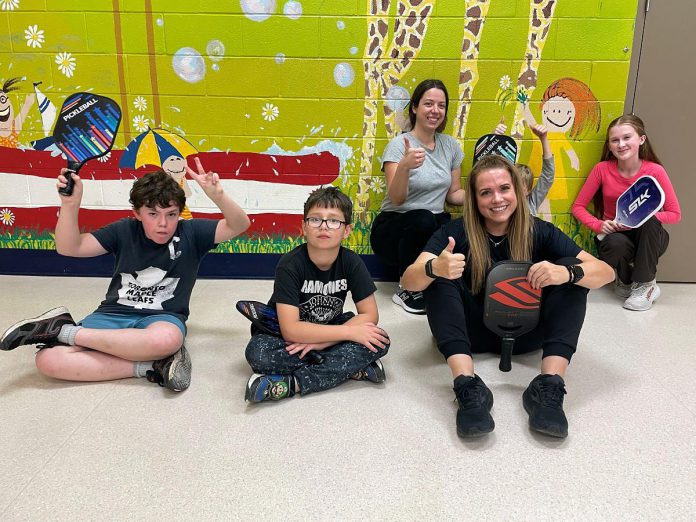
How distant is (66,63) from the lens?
2787mm

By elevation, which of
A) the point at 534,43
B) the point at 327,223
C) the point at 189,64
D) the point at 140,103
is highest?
the point at 534,43

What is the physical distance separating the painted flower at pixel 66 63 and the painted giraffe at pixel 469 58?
219cm

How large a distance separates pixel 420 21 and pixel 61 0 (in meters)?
1.97

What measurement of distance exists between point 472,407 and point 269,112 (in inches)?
80.3

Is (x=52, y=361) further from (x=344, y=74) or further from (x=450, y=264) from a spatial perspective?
(x=344, y=74)

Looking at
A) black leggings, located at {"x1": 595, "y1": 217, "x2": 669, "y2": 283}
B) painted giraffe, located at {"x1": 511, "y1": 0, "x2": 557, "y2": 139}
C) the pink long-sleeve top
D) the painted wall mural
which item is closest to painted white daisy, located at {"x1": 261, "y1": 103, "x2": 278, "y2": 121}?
the painted wall mural

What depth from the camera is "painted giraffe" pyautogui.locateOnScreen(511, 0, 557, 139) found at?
266cm

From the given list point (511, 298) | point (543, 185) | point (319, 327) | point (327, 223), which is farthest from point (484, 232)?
point (543, 185)

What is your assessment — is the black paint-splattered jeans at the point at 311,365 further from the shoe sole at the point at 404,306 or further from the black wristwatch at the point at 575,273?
the shoe sole at the point at 404,306

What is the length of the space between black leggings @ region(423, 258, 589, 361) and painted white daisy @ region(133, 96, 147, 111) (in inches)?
80.4

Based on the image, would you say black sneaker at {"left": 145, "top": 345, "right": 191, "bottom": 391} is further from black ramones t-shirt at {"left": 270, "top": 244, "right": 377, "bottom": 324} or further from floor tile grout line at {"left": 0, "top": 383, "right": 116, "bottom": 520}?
black ramones t-shirt at {"left": 270, "top": 244, "right": 377, "bottom": 324}

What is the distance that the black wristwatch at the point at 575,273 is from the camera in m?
1.68

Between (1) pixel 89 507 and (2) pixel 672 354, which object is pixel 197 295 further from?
(2) pixel 672 354

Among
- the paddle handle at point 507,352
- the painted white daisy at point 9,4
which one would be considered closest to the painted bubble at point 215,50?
the painted white daisy at point 9,4
